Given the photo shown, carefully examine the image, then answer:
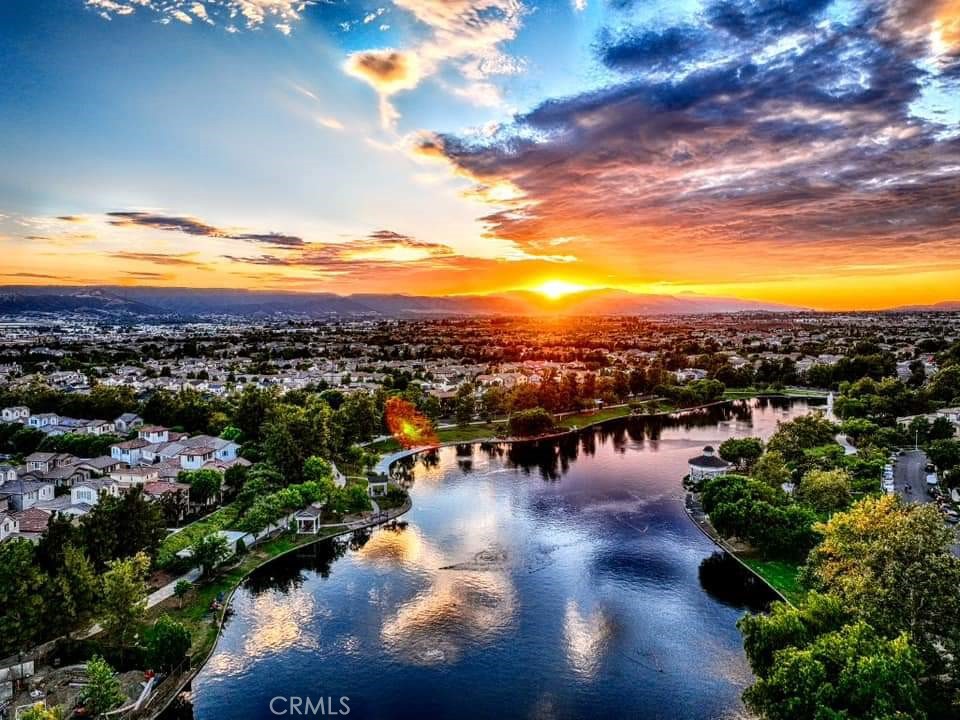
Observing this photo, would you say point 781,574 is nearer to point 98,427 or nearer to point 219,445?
point 219,445

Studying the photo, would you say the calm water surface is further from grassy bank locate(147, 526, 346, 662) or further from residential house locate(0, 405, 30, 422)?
residential house locate(0, 405, 30, 422)

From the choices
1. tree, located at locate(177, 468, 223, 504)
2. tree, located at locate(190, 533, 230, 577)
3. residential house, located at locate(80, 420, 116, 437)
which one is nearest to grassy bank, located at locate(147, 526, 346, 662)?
tree, located at locate(190, 533, 230, 577)

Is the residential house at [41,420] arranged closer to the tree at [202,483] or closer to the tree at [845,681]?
the tree at [202,483]

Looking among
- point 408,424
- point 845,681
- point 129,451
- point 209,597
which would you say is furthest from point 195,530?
point 845,681

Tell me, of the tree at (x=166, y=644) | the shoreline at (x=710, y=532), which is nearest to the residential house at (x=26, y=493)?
the tree at (x=166, y=644)

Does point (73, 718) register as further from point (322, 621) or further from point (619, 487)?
point (619, 487)

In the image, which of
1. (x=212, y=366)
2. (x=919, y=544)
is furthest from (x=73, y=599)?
(x=212, y=366)
